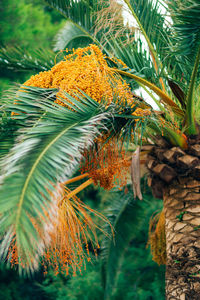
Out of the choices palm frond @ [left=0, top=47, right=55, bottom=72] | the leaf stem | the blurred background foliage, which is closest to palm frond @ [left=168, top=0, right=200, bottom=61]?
the leaf stem

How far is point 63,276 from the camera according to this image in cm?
1042

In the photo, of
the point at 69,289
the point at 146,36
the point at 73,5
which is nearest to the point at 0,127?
the point at 146,36

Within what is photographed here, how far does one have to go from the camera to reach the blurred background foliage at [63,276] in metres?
9.98

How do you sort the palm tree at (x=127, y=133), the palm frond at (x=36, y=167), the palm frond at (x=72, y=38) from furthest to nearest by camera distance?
1. the palm frond at (x=72, y=38)
2. the palm tree at (x=127, y=133)
3. the palm frond at (x=36, y=167)

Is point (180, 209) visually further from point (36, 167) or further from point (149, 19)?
point (149, 19)

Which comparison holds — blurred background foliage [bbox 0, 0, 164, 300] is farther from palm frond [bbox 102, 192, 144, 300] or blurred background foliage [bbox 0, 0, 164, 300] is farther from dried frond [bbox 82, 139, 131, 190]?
dried frond [bbox 82, 139, 131, 190]

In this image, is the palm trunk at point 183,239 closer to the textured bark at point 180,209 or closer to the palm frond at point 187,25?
the textured bark at point 180,209

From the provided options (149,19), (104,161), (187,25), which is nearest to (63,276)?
(104,161)

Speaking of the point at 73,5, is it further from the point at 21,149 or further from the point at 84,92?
the point at 21,149

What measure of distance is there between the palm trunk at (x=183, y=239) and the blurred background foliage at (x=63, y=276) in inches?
206

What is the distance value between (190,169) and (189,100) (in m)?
0.74

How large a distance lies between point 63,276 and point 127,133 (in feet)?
26.8

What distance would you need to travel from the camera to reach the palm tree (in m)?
2.23

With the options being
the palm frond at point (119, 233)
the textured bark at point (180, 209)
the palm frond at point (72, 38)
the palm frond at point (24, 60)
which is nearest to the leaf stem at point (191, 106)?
the textured bark at point (180, 209)
